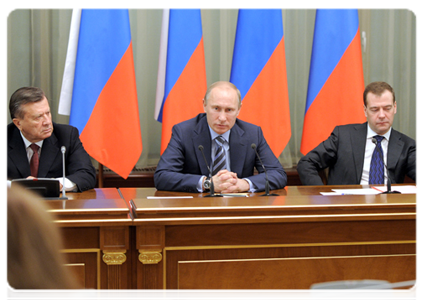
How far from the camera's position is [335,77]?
166 inches

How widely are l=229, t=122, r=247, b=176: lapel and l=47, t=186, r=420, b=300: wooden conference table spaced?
3.47ft

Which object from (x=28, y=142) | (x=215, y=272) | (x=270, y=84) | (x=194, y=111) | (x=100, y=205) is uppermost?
(x=270, y=84)

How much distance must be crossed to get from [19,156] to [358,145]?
2477mm

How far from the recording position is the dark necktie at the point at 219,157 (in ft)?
10.6

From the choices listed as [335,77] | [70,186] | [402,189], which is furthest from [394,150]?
[70,186]

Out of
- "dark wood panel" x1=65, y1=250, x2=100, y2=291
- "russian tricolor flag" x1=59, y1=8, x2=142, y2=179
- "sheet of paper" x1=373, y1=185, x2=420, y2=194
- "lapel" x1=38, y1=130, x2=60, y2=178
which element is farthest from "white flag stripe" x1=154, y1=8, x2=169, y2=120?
"dark wood panel" x1=65, y1=250, x2=100, y2=291

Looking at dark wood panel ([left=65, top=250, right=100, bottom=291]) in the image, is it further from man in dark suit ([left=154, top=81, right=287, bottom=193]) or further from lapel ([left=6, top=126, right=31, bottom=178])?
lapel ([left=6, top=126, right=31, bottom=178])

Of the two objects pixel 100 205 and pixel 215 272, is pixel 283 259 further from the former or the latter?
pixel 100 205

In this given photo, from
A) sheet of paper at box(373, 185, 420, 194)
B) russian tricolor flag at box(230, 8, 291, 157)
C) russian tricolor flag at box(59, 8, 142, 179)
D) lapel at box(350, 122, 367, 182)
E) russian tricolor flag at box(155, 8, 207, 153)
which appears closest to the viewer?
sheet of paper at box(373, 185, 420, 194)

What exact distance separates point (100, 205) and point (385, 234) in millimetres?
1301

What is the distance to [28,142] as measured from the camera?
314cm

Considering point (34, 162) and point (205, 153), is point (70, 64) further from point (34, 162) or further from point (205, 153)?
point (205, 153)

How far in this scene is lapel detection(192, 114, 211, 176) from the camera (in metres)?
3.18
